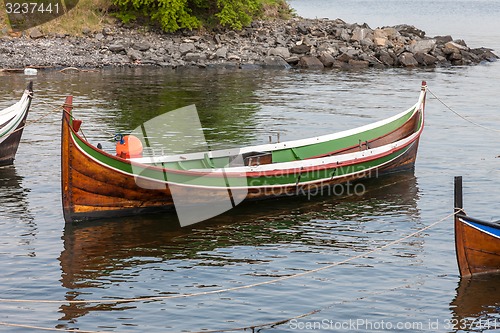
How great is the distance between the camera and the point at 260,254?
19.0 metres

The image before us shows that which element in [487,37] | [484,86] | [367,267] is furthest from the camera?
[487,37]

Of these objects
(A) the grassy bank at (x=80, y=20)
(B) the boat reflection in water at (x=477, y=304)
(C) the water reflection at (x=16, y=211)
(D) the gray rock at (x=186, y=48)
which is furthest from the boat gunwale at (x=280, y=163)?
(A) the grassy bank at (x=80, y=20)

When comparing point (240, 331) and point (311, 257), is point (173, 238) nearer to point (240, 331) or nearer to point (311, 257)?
point (311, 257)

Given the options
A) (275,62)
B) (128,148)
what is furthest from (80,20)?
(128,148)

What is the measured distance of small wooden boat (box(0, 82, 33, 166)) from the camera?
2602 cm

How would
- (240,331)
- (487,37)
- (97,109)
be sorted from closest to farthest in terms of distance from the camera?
(240,331) → (97,109) → (487,37)

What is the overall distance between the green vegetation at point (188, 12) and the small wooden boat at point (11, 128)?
26210mm

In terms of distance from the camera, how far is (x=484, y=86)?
4400 centimetres

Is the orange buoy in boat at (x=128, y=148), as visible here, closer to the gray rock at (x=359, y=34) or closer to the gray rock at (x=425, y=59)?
the gray rock at (x=425, y=59)

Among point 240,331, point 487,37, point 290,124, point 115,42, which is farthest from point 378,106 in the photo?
point 487,37

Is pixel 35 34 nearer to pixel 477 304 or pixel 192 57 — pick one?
pixel 192 57

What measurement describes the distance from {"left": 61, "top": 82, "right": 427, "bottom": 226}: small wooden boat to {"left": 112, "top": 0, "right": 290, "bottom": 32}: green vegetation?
94.2 ft

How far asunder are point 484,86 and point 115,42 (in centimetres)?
2184

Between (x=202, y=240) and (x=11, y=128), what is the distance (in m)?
9.23
